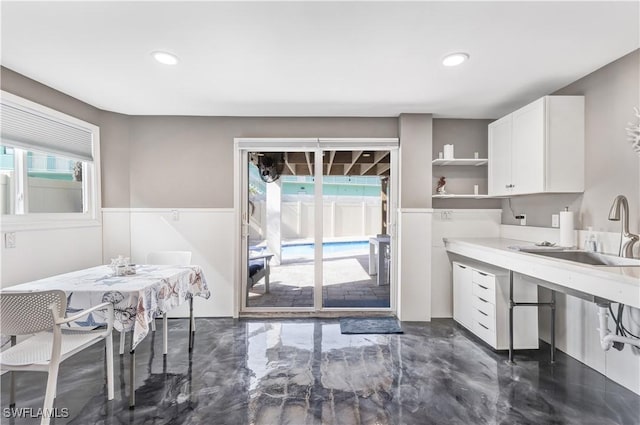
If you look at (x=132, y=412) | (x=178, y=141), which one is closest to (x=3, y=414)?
(x=132, y=412)

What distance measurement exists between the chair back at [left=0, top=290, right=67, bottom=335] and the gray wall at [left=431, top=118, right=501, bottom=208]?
11.7ft

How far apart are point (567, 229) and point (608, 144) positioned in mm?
728

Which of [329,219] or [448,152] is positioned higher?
[448,152]

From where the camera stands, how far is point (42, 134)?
2758mm

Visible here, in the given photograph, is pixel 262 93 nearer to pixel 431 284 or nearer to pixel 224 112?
pixel 224 112

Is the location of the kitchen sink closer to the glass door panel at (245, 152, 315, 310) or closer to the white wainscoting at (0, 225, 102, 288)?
the glass door panel at (245, 152, 315, 310)

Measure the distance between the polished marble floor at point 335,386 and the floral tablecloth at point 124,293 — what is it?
0.53m

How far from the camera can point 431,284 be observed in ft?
11.9

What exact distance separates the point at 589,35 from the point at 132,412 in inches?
148

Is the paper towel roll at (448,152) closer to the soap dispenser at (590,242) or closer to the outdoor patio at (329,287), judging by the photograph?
the soap dispenser at (590,242)

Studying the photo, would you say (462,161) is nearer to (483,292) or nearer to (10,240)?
(483,292)

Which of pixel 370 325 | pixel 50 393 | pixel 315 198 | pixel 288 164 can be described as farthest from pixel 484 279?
pixel 50 393

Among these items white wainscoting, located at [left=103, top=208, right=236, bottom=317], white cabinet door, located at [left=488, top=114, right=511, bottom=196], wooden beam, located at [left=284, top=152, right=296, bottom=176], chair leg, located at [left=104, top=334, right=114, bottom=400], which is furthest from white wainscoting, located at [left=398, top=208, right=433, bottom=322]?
chair leg, located at [left=104, top=334, right=114, bottom=400]

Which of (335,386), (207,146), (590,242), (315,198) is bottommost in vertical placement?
(335,386)
